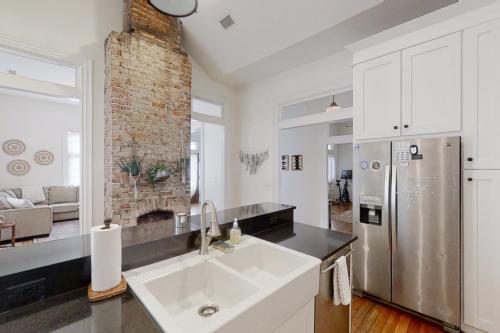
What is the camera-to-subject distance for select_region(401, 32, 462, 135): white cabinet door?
188cm

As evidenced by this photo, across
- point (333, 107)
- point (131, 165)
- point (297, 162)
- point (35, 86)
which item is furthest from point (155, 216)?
point (333, 107)

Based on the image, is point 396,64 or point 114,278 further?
point 396,64

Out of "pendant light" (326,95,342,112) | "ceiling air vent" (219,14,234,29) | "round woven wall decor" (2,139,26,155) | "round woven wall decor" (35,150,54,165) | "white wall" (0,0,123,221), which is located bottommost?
"round woven wall decor" (35,150,54,165)

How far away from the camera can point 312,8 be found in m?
2.62

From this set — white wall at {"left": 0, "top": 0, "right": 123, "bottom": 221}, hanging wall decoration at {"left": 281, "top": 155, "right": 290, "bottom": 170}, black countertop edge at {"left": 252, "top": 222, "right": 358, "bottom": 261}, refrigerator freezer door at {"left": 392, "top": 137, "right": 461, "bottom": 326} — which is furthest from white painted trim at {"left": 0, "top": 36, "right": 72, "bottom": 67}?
refrigerator freezer door at {"left": 392, "top": 137, "right": 461, "bottom": 326}

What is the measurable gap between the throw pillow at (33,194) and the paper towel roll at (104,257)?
647 centimetres

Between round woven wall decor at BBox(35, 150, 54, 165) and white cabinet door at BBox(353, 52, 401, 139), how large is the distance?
7.47 m

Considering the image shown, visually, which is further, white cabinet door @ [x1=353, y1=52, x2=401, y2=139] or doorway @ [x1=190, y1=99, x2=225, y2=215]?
doorway @ [x1=190, y1=99, x2=225, y2=215]

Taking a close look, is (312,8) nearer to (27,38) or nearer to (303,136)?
(303,136)

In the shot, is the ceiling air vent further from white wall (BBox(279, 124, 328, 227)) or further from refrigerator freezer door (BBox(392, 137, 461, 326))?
refrigerator freezer door (BBox(392, 137, 461, 326))

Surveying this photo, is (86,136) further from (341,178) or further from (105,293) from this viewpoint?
(341,178)

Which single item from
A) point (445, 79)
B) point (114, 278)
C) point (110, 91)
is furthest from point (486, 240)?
point (110, 91)

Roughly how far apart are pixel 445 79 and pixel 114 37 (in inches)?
143

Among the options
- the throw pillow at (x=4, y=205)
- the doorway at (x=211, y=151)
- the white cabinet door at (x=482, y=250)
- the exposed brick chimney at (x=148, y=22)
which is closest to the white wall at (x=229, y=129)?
the doorway at (x=211, y=151)
